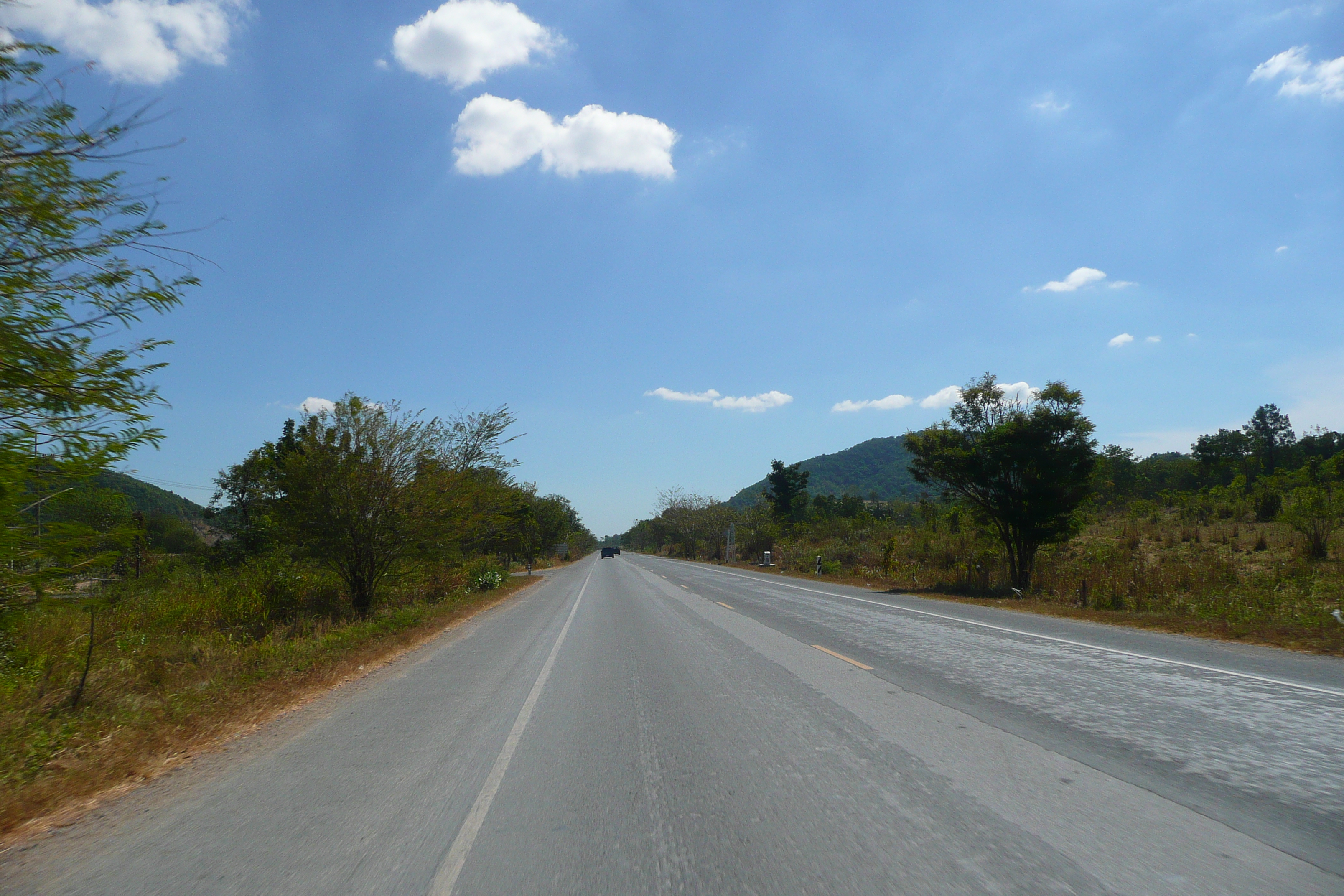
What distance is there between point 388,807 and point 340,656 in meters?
7.82

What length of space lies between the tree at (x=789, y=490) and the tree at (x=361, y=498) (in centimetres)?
6683

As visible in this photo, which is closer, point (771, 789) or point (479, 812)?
point (479, 812)

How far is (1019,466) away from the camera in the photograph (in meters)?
22.5

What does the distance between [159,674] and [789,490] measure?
80598 millimetres

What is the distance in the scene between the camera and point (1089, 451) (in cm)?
2180

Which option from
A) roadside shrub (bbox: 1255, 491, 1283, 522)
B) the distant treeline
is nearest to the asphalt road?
the distant treeline

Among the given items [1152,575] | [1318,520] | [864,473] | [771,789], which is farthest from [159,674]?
[864,473]

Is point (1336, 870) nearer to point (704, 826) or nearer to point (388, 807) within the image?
point (704, 826)

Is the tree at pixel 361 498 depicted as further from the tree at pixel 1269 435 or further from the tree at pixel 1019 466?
the tree at pixel 1269 435

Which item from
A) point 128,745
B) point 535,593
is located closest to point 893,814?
point 128,745

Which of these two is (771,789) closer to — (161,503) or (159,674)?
(159,674)

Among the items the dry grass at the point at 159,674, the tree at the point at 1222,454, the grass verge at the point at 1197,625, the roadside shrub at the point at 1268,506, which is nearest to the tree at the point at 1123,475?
the tree at the point at 1222,454

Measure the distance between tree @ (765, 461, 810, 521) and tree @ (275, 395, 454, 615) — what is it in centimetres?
6683

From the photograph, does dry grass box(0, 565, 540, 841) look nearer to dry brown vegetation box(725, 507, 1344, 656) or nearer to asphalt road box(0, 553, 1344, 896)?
asphalt road box(0, 553, 1344, 896)
